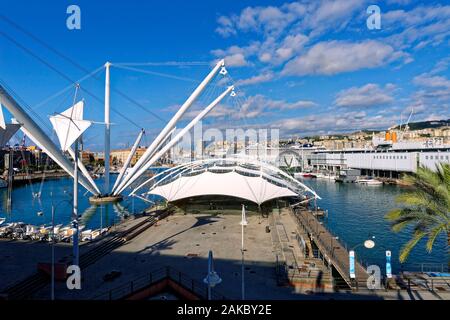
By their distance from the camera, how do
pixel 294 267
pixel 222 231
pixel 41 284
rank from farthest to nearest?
pixel 222 231 → pixel 294 267 → pixel 41 284

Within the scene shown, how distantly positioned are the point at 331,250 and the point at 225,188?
17.9 meters

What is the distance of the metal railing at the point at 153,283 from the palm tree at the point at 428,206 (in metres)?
8.31

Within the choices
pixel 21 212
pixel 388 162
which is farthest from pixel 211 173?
pixel 388 162

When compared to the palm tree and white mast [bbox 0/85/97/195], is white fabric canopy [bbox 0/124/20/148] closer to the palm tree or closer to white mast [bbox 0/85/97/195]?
white mast [bbox 0/85/97/195]

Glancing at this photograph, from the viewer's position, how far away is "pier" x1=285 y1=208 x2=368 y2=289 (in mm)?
16491

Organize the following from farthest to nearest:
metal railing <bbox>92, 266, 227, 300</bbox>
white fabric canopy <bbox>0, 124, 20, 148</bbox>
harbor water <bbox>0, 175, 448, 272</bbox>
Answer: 1. harbor water <bbox>0, 175, 448, 272</bbox>
2. metal railing <bbox>92, 266, 227, 300</bbox>
3. white fabric canopy <bbox>0, 124, 20, 148</bbox>

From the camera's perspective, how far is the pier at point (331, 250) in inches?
649

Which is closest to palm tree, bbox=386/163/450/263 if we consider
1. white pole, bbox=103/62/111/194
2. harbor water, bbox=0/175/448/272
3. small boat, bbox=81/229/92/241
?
harbor water, bbox=0/175/448/272

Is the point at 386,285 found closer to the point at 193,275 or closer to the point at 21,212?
the point at 193,275

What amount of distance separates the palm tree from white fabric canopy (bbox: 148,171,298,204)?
21881 mm

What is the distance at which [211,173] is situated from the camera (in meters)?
40.8
